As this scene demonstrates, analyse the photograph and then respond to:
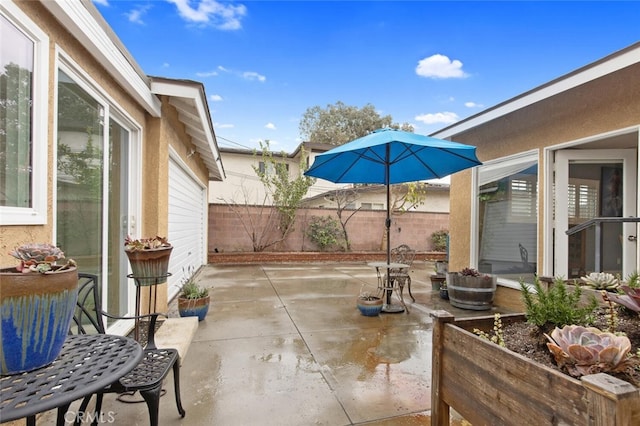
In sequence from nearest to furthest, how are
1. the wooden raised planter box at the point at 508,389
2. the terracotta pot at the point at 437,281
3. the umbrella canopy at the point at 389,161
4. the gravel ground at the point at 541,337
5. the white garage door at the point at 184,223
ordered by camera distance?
the wooden raised planter box at the point at 508,389, the gravel ground at the point at 541,337, the umbrella canopy at the point at 389,161, the white garage door at the point at 184,223, the terracotta pot at the point at 437,281

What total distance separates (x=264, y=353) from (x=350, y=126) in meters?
25.3

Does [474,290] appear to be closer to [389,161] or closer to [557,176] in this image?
[557,176]

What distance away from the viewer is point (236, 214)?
1074 centimetres

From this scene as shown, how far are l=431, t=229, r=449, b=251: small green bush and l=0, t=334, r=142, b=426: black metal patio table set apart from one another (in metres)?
12.0

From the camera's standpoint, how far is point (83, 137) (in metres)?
2.75

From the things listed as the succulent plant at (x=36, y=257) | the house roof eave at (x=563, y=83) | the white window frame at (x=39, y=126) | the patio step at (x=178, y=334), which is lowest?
the patio step at (x=178, y=334)

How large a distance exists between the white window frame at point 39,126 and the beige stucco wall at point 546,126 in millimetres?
5288

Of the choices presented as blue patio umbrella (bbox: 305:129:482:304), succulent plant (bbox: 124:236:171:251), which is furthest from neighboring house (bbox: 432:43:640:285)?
succulent plant (bbox: 124:236:171:251)

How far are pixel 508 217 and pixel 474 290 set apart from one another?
140 centimetres

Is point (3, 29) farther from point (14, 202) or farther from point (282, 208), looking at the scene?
point (282, 208)

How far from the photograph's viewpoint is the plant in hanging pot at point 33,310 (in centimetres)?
111

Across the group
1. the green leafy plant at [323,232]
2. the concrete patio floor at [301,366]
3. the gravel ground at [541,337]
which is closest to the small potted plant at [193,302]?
the concrete patio floor at [301,366]

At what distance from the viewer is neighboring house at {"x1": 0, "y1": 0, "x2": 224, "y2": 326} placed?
74.2 inches

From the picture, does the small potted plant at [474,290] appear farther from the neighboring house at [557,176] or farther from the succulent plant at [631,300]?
the succulent plant at [631,300]
